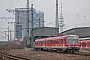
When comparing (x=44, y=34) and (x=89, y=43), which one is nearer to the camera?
(x=89, y=43)

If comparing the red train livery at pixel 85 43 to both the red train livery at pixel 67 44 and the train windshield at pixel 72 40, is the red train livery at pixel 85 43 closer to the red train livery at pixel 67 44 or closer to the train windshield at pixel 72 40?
the red train livery at pixel 67 44

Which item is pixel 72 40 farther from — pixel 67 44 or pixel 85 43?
pixel 85 43

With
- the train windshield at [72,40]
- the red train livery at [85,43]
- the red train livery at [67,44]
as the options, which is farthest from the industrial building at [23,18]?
the red train livery at [85,43]

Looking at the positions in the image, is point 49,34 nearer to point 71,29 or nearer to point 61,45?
point 71,29

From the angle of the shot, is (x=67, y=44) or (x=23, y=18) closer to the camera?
(x=67, y=44)

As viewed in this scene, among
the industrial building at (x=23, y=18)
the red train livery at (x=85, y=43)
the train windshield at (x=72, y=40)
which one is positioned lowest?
the red train livery at (x=85, y=43)

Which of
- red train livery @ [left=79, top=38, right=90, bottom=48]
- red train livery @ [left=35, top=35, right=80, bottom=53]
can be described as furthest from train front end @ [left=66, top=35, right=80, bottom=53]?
red train livery @ [left=79, top=38, right=90, bottom=48]

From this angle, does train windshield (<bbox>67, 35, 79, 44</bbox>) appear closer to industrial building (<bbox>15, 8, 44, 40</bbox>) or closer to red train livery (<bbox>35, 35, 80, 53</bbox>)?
red train livery (<bbox>35, 35, 80, 53</bbox>)

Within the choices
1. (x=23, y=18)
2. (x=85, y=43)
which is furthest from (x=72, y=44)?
(x=85, y=43)

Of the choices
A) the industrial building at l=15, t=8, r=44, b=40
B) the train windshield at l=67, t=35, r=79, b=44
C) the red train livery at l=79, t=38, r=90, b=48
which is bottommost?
the red train livery at l=79, t=38, r=90, b=48

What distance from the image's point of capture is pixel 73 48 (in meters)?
35.2

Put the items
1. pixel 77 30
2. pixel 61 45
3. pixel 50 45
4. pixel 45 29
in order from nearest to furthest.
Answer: pixel 61 45 → pixel 50 45 → pixel 77 30 → pixel 45 29

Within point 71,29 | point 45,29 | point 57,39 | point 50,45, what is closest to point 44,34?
point 45,29

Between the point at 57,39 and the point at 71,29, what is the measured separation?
105 feet
